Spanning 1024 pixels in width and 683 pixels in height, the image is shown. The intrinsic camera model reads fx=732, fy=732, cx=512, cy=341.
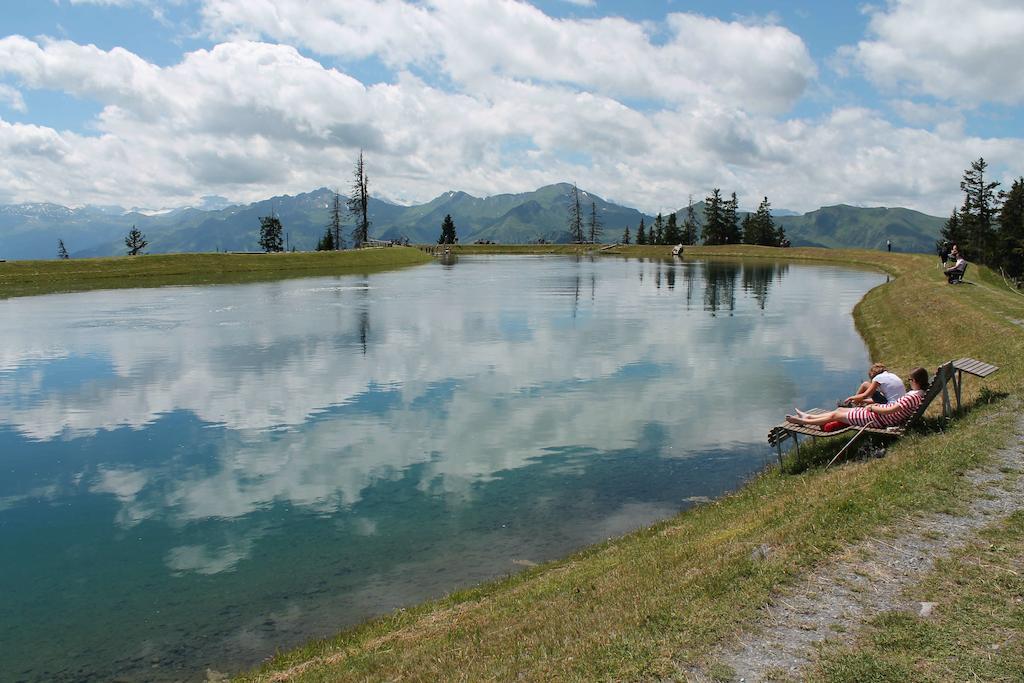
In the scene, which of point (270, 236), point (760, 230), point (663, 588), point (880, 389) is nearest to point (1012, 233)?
point (760, 230)

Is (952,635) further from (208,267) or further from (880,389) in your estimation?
(208,267)

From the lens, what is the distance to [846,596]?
9383mm

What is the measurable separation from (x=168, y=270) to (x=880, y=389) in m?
96.9

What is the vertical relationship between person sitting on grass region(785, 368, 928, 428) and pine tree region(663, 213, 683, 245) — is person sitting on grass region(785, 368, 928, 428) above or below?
below

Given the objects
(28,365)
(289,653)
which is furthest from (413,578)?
(28,365)

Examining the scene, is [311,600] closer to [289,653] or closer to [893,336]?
[289,653]

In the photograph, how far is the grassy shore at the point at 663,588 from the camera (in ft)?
29.1

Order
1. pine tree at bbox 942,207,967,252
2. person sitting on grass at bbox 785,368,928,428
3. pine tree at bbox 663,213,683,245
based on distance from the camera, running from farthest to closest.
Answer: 1. pine tree at bbox 663,213,683,245
2. pine tree at bbox 942,207,967,252
3. person sitting on grass at bbox 785,368,928,428

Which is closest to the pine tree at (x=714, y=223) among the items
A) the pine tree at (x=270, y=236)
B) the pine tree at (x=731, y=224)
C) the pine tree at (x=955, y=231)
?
the pine tree at (x=731, y=224)

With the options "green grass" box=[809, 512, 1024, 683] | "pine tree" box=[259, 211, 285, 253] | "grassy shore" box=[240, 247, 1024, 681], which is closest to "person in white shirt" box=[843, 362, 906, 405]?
"grassy shore" box=[240, 247, 1024, 681]

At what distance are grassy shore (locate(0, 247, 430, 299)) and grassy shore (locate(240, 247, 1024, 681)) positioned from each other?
235 feet

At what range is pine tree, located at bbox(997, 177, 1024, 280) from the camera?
331ft

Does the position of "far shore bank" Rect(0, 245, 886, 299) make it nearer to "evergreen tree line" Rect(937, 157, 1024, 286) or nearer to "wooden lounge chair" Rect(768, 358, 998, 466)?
"evergreen tree line" Rect(937, 157, 1024, 286)

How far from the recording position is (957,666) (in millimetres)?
7766
